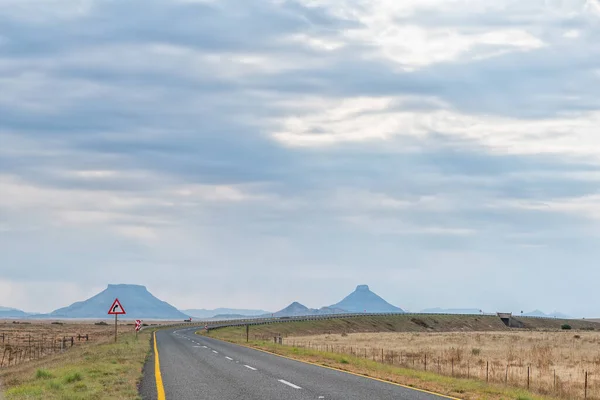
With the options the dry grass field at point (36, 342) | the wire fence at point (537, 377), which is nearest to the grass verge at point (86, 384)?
the wire fence at point (537, 377)

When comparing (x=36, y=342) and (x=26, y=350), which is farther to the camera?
(x=36, y=342)

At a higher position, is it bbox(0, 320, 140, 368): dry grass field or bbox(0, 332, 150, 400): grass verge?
bbox(0, 332, 150, 400): grass verge

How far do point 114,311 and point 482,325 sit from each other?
474ft

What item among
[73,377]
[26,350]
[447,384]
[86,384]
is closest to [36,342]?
[26,350]

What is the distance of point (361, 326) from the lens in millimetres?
153000

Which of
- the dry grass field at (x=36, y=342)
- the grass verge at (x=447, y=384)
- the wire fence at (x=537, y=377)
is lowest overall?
the dry grass field at (x=36, y=342)

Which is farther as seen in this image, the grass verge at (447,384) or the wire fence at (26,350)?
the wire fence at (26,350)

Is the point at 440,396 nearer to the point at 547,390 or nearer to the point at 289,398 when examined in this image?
the point at 289,398

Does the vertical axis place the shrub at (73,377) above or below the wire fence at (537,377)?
above

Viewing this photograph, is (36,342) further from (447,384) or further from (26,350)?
(447,384)

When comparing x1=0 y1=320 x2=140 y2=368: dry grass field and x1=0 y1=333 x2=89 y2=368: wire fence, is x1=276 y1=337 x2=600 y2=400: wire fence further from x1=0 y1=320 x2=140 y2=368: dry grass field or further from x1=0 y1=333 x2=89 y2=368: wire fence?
x1=0 y1=320 x2=140 y2=368: dry grass field

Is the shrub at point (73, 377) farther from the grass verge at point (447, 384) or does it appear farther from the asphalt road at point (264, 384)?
the grass verge at point (447, 384)

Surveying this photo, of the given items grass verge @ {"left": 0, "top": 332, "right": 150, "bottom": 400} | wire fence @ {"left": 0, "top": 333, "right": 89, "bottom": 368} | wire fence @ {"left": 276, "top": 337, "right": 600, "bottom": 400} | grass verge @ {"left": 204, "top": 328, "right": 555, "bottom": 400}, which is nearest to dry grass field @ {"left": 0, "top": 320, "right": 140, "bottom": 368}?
wire fence @ {"left": 0, "top": 333, "right": 89, "bottom": 368}

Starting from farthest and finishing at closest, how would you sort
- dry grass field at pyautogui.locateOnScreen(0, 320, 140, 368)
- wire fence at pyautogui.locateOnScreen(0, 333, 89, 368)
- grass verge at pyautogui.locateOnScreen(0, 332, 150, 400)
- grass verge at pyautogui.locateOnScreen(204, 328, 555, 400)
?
dry grass field at pyautogui.locateOnScreen(0, 320, 140, 368) → wire fence at pyautogui.locateOnScreen(0, 333, 89, 368) → grass verge at pyautogui.locateOnScreen(204, 328, 555, 400) → grass verge at pyautogui.locateOnScreen(0, 332, 150, 400)
